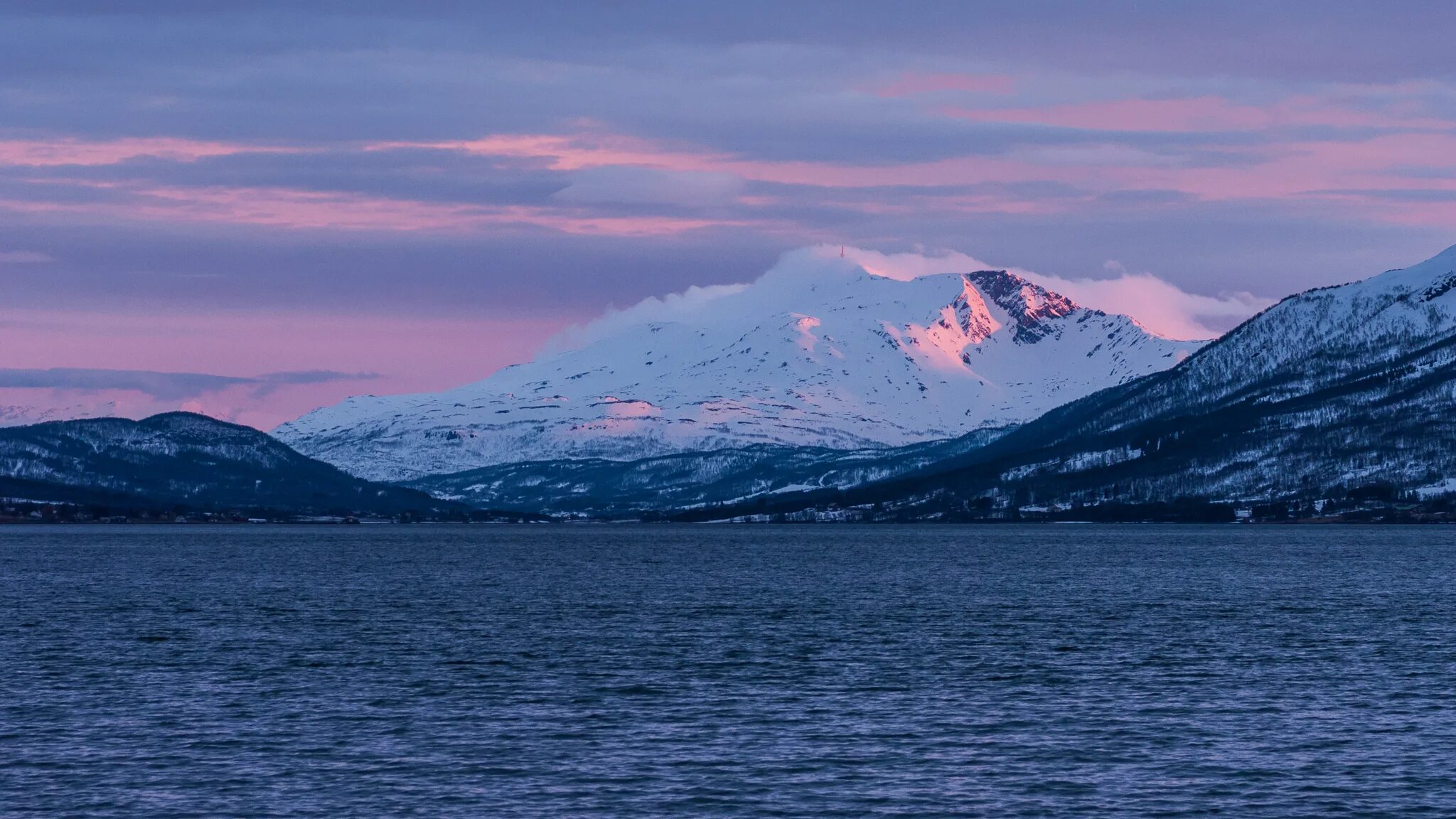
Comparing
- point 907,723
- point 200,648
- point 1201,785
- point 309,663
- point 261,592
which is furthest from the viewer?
point 261,592

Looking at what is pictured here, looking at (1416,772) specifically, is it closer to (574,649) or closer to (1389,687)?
(1389,687)

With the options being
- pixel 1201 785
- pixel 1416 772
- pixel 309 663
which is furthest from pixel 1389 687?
pixel 309 663

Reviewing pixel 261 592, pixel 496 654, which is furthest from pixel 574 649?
pixel 261 592

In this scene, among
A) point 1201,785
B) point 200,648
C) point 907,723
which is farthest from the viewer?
point 200,648

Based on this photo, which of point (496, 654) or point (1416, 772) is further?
point (496, 654)

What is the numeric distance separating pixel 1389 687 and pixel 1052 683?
57.6 ft

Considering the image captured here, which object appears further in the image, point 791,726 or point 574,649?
point 574,649

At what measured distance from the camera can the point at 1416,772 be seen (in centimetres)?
6938

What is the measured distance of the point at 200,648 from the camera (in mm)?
116375

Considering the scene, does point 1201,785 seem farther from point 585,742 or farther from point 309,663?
point 309,663

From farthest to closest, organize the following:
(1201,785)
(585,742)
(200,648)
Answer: (200,648) → (585,742) → (1201,785)

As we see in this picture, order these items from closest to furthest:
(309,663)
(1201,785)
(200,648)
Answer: (1201,785) < (309,663) < (200,648)

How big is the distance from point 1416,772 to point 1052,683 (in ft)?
97.0

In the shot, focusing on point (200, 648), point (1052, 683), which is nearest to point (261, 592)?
point (200, 648)
